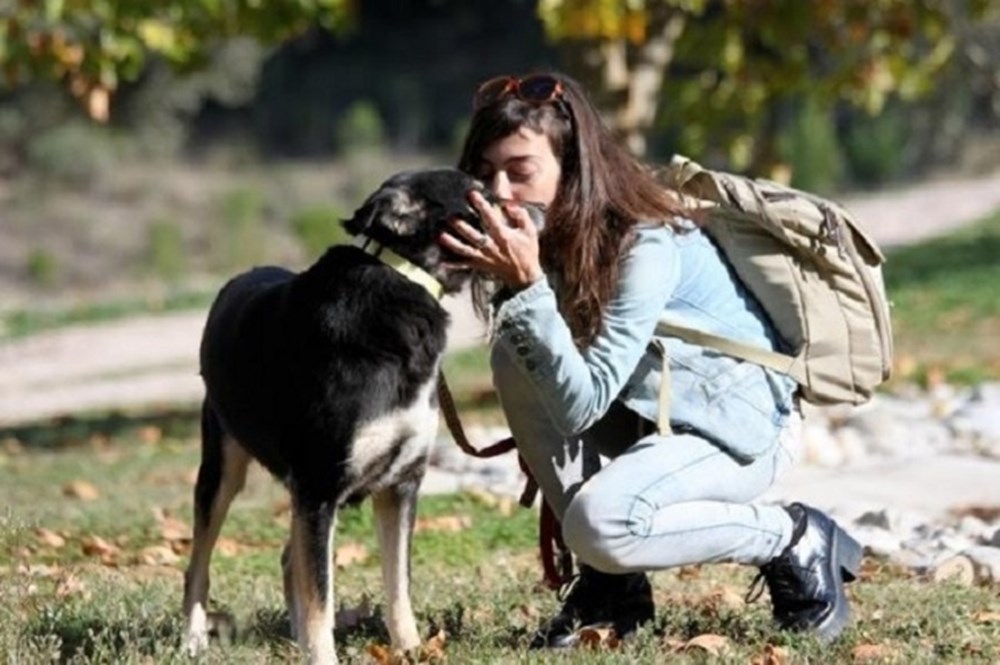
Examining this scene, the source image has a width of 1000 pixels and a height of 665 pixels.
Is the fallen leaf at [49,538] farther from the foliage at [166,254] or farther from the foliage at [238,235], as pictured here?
the foliage at [238,235]

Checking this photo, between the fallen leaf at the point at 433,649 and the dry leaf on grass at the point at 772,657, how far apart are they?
824 millimetres

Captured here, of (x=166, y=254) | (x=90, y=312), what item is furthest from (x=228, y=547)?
(x=166, y=254)

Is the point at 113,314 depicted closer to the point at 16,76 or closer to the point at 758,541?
the point at 16,76

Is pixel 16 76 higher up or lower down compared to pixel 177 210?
higher up

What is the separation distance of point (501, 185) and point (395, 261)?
0.36 m

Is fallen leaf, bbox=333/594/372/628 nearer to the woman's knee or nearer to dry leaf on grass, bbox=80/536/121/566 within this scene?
the woman's knee

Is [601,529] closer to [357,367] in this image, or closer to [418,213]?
[357,367]

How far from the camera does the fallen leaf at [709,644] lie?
19.2ft

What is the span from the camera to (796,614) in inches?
239

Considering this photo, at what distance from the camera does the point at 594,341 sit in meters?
5.76

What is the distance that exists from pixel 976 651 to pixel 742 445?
0.82 meters

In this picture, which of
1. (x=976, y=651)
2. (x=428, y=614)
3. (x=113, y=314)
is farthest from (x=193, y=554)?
(x=113, y=314)

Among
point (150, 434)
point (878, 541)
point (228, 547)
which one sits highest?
point (878, 541)

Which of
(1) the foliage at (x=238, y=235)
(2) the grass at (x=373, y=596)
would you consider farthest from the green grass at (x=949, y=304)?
(1) the foliage at (x=238, y=235)
